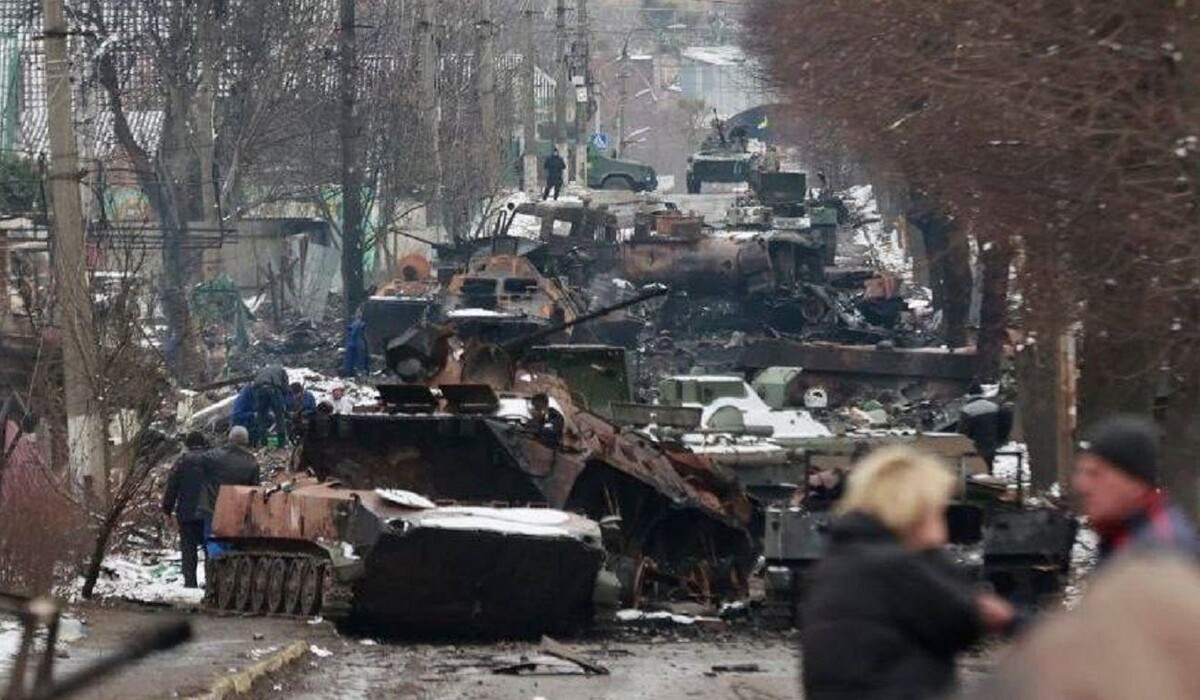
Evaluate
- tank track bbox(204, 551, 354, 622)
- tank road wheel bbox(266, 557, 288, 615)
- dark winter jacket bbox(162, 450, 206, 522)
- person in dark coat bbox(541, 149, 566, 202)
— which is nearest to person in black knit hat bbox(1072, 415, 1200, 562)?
tank track bbox(204, 551, 354, 622)

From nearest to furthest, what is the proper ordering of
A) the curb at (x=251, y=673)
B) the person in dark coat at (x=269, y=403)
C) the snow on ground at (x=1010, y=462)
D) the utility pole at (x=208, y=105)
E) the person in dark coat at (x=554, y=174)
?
the curb at (x=251, y=673) < the snow on ground at (x=1010, y=462) < the person in dark coat at (x=269, y=403) < the utility pole at (x=208, y=105) < the person in dark coat at (x=554, y=174)

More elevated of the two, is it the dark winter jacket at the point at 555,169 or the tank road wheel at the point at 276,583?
the dark winter jacket at the point at 555,169

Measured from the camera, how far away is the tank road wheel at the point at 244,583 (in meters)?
18.0

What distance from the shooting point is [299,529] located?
17.5 metres

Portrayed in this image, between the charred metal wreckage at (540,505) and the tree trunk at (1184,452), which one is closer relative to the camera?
the charred metal wreckage at (540,505)

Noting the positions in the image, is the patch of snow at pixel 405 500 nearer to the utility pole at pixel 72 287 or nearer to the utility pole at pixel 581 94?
the utility pole at pixel 72 287

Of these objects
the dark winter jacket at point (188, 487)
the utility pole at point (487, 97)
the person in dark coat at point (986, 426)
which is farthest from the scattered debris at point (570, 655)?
the utility pole at point (487, 97)

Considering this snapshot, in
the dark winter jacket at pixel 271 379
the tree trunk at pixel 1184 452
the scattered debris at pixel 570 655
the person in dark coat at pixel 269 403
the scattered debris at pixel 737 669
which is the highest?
the tree trunk at pixel 1184 452

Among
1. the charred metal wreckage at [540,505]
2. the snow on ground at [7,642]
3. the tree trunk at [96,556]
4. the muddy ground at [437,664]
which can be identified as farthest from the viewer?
the tree trunk at [96,556]

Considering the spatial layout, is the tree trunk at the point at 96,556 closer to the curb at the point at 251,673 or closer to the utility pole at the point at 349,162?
the curb at the point at 251,673

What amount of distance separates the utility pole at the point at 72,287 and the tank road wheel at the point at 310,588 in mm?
3851

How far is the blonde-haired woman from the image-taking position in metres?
6.00

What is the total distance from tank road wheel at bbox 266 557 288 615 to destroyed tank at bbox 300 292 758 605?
120 centimetres

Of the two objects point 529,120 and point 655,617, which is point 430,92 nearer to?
point 529,120
